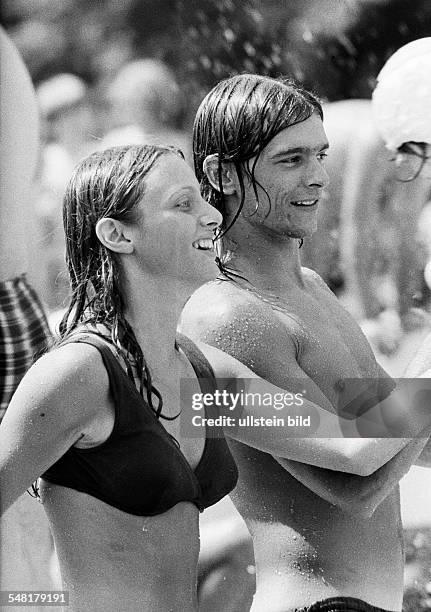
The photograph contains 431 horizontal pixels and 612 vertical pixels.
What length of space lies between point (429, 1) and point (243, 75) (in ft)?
0.93

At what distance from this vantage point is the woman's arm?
1021 millimetres

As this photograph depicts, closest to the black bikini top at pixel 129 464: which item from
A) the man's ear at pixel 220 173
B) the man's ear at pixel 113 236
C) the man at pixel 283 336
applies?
the man's ear at pixel 113 236

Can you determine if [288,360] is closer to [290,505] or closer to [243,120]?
[290,505]

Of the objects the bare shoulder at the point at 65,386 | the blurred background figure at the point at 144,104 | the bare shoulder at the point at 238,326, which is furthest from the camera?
the blurred background figure at the point at 144,104

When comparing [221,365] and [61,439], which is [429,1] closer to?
[221,365]

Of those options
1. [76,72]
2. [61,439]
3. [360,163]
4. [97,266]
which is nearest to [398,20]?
[360,163]

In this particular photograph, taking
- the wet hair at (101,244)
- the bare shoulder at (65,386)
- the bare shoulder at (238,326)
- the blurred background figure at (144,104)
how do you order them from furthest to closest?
the blurred background figure at (144,104)
the bare shoulder at (238,326)
the wet hair at (101,244)
the bare shoulder at (65,386)

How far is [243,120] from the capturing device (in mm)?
1333

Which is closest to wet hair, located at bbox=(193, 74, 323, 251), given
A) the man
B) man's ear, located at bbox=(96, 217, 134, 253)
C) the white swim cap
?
the man

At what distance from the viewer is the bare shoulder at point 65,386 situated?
1021mm

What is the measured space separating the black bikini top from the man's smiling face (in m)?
0.36

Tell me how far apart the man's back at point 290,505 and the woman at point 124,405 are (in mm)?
101

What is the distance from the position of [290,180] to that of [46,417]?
508mm

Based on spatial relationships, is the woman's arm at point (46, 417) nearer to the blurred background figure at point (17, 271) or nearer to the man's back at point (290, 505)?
the man's back at point (290, 505)
